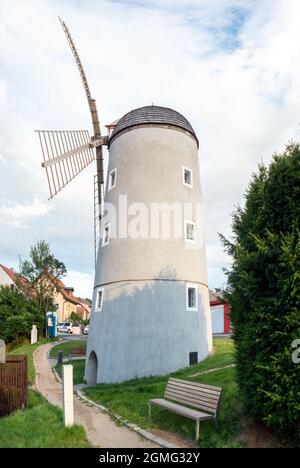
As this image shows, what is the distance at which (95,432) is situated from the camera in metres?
8.12

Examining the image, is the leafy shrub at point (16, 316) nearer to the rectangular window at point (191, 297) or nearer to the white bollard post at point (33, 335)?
the white bollard post at point (33, 335)

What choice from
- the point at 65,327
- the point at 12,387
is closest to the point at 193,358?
the point at 12,387

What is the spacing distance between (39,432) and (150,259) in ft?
30.6

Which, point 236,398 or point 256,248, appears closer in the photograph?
point 256,248

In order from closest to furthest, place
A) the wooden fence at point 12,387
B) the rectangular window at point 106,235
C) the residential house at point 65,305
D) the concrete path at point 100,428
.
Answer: the concrete path at point 100,428
the wooden fence at point 12,387
the rectangular window at point 106,235
the residential house at point 65,305

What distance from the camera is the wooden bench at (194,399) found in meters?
7.42

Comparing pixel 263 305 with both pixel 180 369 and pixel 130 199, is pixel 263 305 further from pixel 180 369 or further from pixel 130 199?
pixel 130 199

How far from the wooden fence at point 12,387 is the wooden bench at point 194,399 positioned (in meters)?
3.59

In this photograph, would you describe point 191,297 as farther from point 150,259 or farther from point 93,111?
point 93,111

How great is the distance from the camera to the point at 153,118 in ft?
57.8

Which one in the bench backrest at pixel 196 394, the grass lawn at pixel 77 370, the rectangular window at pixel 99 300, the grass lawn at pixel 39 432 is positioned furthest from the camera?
the grass lawn at pixel 77 370

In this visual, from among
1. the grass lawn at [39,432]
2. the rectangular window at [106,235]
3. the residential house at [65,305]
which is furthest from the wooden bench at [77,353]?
the residential house at [65,305]
